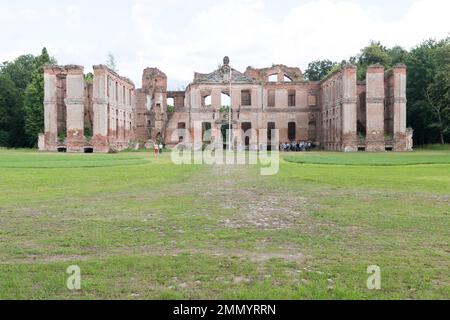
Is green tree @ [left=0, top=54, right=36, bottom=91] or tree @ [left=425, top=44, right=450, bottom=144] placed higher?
green tree @ [left=0, top=54, right=36, bottom=91]

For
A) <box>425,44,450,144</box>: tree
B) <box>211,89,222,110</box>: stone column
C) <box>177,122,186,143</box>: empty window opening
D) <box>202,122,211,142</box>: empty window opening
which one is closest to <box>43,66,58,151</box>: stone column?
<box>177,122,186,143</box>: empty window opening

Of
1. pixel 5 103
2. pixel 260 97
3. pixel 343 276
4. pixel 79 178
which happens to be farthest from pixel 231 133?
pixel 343 276

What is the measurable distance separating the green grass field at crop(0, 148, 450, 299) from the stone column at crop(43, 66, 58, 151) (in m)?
41.0

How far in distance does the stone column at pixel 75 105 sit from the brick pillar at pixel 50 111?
2.36 metres

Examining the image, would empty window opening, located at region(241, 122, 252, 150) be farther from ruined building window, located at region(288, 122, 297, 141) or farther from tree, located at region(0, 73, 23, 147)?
tree, located at region(0, 73, 23, 147)

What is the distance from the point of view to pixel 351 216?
33.2 ft

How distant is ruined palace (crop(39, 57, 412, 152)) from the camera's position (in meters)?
51.7

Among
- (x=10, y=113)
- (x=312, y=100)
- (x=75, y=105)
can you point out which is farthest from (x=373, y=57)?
(x=10, y=113)

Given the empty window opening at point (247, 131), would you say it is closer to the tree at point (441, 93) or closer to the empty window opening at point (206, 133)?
the empty window opening at point (206, 133)

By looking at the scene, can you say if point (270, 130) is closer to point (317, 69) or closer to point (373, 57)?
point (373, 57)

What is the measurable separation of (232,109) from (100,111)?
18.3 meters

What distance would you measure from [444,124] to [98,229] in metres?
53.5
